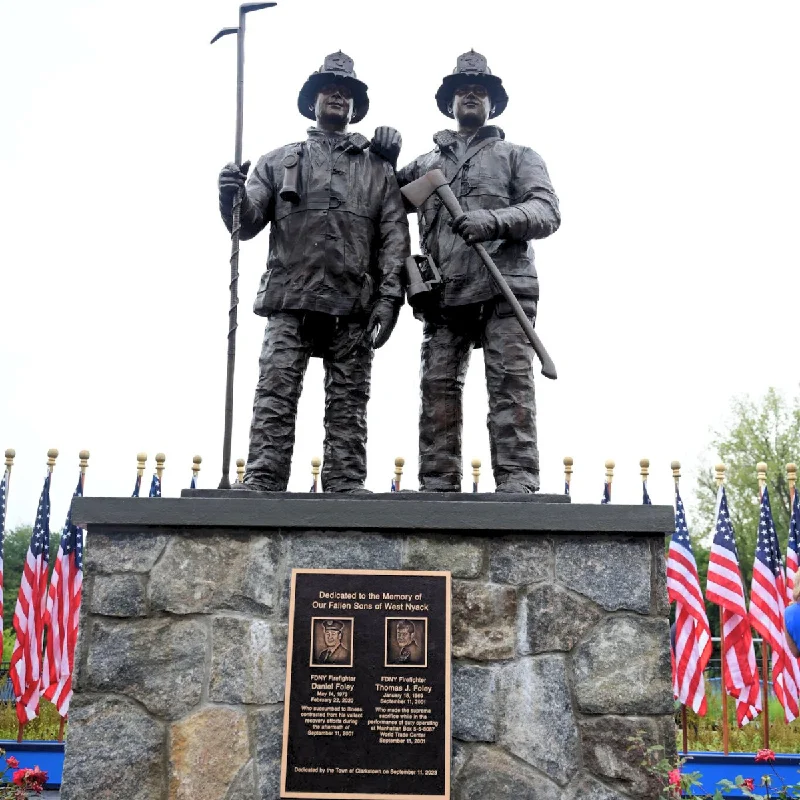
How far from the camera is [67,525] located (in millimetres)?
9781

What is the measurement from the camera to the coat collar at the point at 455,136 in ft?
16.7

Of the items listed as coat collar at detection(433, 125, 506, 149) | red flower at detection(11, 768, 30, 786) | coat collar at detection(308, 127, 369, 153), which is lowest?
red flower at detection(11, 768, 30, 786)

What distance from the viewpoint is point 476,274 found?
Result: 4797 millimetres

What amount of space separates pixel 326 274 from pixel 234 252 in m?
0.48

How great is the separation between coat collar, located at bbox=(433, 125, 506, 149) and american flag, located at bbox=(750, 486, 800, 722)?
5357 millimetres

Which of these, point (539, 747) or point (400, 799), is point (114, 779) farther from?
point (539, 747)

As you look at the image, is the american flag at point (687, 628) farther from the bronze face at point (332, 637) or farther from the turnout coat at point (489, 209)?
the bronze face at point (332, 637)

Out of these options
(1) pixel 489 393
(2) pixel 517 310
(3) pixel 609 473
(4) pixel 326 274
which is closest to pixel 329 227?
(4) pixel 326 274

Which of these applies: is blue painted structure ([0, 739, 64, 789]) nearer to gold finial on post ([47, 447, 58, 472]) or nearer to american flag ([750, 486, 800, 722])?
gold finial on post ([47, 447, 58, 472])

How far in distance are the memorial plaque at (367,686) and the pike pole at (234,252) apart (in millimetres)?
786

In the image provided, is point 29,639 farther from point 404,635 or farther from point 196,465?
point 404,635

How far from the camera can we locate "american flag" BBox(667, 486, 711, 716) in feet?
28.5

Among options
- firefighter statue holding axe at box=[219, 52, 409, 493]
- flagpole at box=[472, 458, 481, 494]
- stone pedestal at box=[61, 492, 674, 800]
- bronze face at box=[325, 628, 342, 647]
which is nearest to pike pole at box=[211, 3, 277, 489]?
firefighter statue holding axe at box=[219, 52, 409, 493]

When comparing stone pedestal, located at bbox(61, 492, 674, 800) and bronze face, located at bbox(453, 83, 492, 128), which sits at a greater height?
bronze face, located at bbox(453, 83, 492, 128)
